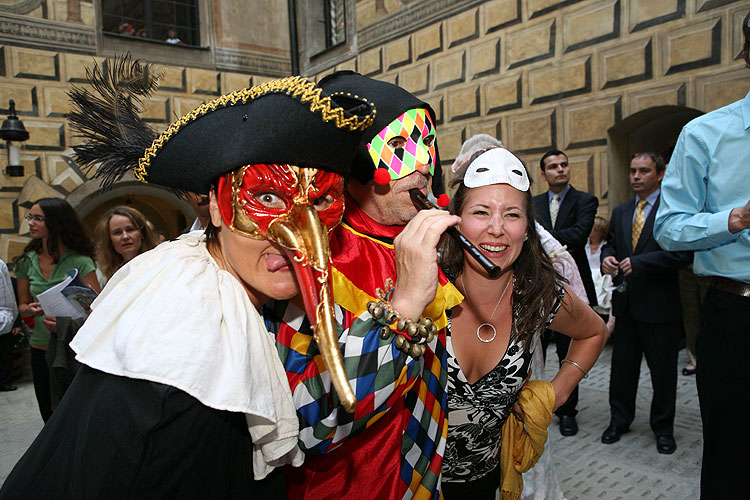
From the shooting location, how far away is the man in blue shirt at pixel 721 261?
6.44ft

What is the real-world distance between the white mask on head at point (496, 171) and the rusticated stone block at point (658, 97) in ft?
14.3

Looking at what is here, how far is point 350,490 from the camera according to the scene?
1317 mm

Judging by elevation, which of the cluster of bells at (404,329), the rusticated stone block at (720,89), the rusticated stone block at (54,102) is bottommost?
the cluster of bells at (404,329)

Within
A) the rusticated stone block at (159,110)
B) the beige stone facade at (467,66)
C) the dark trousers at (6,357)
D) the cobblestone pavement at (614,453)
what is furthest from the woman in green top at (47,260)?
the rusticated stone block at (159,110)

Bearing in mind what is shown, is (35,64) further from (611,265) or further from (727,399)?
(727,399)

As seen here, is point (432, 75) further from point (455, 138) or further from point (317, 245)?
point (317, 245)

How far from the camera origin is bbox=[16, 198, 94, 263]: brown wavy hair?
157 inches

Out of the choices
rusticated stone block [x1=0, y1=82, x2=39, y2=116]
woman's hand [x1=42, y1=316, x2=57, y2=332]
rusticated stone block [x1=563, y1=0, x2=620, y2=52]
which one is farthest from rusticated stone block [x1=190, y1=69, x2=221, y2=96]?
woman's hand [x1=42, y1=316, x2=57, y2=332]

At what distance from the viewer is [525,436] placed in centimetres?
189

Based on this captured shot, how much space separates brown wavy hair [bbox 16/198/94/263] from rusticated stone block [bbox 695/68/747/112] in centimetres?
575

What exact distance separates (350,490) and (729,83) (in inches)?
210

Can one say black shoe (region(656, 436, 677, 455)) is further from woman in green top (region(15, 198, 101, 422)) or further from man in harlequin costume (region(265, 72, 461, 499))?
woman in green top (region(15, 198, 101, 422))

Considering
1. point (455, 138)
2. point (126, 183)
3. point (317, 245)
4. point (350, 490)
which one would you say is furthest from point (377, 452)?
point (126, 183)

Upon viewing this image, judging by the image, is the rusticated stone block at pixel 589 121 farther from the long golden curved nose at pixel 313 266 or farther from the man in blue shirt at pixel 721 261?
the long golden curved nose at pixel 313 266
